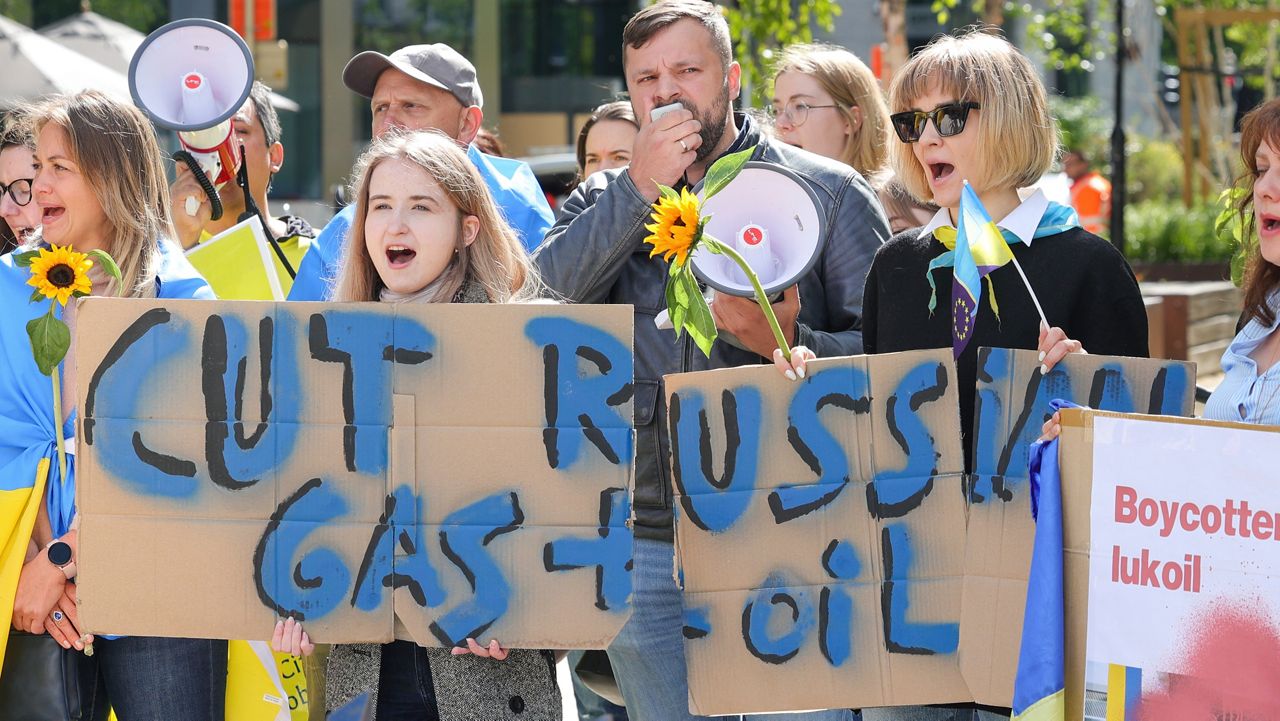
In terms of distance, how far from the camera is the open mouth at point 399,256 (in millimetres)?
2916

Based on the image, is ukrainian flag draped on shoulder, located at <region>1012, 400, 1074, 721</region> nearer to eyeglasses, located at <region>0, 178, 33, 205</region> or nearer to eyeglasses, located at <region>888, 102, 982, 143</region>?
eyeglasses, located at <region>888, 102, 982, 143</region>

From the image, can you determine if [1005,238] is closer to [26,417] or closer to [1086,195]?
[26,417]

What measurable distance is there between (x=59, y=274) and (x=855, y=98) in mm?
2569

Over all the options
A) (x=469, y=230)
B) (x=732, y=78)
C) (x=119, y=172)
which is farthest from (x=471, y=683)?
(x=732, y=78)

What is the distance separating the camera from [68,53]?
10.4 m

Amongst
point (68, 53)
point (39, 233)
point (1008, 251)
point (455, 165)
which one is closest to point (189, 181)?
point (39, 233)

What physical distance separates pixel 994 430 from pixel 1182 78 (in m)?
15.6

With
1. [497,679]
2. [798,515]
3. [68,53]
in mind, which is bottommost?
[497,679]

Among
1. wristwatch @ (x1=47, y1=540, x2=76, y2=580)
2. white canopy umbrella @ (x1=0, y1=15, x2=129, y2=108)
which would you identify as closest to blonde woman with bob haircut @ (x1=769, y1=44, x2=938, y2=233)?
wristwatch @ (x1=47, y1=540, x2=76, y2=580)

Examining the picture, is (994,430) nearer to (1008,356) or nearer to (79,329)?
(1008,356)

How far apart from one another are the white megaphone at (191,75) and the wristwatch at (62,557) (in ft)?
4.07

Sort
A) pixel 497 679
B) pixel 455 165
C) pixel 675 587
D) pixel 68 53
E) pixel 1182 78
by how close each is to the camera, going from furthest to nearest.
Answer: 1. pixel 1182 78
2. pixel 68 53
3. pixel 675 587
4. pixel 455 165
5. pixel 497 679

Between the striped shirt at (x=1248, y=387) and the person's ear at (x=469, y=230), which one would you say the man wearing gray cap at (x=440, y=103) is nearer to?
the person's ear at (x=469, y=230)

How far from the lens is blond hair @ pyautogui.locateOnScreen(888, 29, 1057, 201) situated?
9.43 ft
